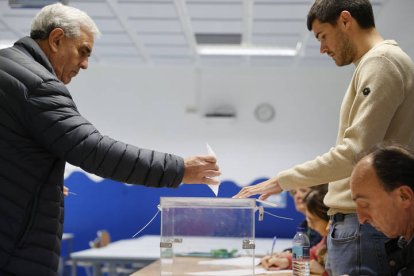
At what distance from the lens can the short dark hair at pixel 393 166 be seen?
1313 mm

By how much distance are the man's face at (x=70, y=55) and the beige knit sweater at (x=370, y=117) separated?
2.67 feet

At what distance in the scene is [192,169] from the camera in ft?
5.12

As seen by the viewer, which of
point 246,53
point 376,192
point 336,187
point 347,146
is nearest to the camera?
point 376,192

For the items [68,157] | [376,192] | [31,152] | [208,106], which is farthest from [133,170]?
[208,106]

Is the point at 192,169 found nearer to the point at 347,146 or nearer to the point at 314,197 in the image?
the point at 347,146

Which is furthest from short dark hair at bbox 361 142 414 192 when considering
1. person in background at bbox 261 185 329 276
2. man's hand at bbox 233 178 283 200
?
person in background at bbox 261 185 329 276

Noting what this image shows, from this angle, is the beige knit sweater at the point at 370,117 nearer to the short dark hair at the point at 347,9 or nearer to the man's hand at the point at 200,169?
the short dark hair at the point at 347,9

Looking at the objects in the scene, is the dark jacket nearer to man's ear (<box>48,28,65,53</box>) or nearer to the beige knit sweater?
the beige knit sweater

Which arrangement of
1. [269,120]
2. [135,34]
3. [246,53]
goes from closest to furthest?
1. [135,34]
2. [246,53]
3. [269,120]

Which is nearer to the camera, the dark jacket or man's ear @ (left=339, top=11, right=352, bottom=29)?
the dark jacket

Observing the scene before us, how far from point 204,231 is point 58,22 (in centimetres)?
88

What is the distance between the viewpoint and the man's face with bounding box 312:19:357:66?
→ 5.93 ft

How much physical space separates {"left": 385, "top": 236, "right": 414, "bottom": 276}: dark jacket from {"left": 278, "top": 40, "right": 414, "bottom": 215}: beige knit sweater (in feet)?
0.56

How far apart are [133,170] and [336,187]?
723 millimetres
